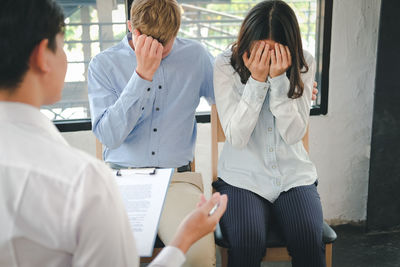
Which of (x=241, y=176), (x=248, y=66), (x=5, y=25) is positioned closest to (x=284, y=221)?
(x=241, y=176)

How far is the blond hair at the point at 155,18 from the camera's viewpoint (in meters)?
1.38

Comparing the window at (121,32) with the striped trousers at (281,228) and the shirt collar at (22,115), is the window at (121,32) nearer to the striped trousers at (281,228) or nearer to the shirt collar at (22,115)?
the striped trousers at (281,228)

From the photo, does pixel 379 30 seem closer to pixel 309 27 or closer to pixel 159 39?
pixel 309 27

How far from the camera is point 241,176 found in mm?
1512

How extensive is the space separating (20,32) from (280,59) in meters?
0.96

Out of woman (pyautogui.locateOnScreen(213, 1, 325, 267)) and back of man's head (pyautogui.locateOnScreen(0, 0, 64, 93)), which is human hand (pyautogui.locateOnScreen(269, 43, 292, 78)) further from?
back of man's head (pyautogui.locateOnScreen(0, 0, 64, 93))

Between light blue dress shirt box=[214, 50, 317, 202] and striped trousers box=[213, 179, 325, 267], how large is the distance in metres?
0.08

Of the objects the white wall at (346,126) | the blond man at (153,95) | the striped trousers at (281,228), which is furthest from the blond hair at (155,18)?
the white wall at (346,126)

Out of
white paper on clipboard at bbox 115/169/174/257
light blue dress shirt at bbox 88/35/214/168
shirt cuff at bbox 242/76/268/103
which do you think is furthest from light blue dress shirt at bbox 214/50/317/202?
white paper on clipboard at bbox 115/169/174/257


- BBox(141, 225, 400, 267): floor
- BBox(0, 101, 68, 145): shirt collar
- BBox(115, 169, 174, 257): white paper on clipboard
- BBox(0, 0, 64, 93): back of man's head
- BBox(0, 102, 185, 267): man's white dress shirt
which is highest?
BBox(0, 0, 64, 93): back of man's head

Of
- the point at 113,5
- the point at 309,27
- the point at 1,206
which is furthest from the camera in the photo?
the point at 309,27

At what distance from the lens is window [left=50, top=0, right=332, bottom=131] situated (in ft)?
7.07

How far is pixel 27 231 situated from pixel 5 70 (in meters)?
0.24

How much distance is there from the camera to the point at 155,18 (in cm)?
138
